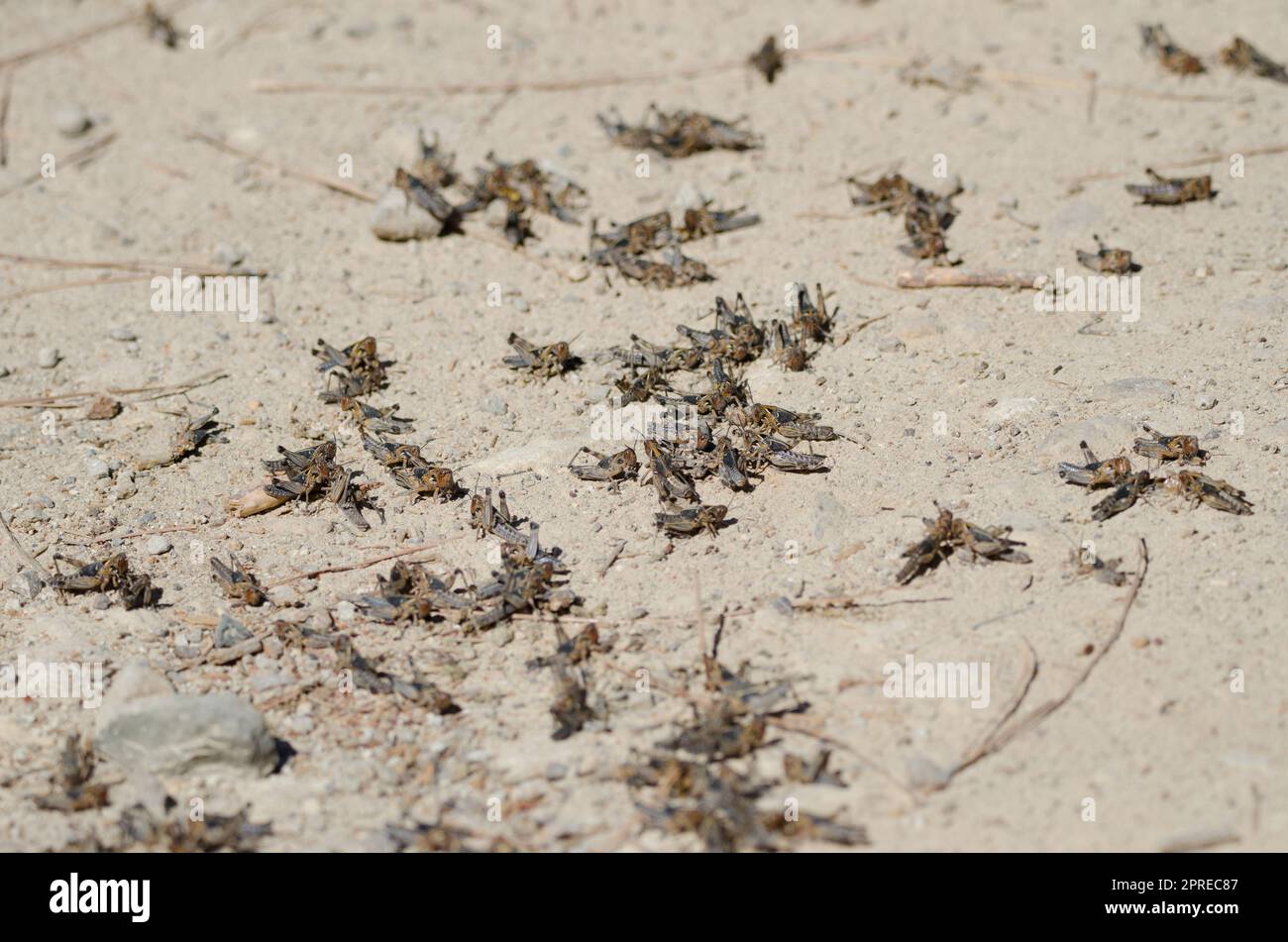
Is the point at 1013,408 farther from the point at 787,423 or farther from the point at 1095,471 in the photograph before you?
the point at 787,423

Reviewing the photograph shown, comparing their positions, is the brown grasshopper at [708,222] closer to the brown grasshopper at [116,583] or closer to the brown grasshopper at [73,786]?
the brown grasshopper at [116,583]

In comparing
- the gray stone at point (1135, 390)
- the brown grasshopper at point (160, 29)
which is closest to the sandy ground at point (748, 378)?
the gray stone at point (1135, 390)

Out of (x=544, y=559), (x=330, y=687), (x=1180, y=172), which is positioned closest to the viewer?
(x=330, y=687)

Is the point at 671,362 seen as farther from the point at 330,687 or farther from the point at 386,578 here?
the point at 330,687

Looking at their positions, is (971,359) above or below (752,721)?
above

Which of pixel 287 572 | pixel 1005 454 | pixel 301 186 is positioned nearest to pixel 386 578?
pixel 287 572

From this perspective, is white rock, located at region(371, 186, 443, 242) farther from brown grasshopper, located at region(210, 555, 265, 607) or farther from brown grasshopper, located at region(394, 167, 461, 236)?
brown grasshopper, located at region(210, 555, 265, 607)

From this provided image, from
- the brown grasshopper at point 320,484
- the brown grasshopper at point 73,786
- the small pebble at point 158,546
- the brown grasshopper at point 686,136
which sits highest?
the brown grasshopper at point 686,136
